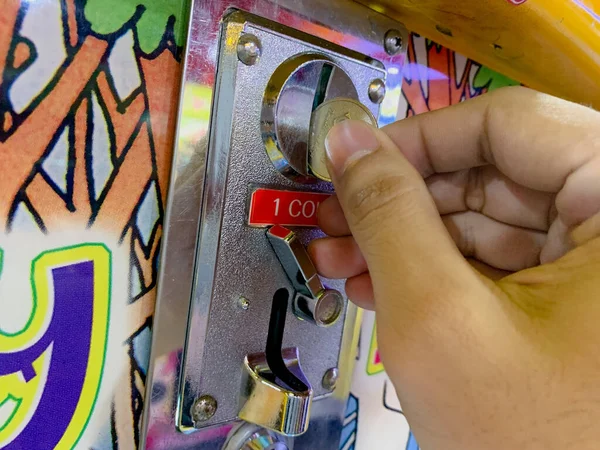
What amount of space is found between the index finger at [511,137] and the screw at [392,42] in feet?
0.23

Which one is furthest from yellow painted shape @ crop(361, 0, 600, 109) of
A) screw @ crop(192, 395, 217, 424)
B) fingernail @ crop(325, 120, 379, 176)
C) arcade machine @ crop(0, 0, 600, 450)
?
screw @ crop(192, 395, 217, 424)

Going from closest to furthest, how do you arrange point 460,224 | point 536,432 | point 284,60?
point 536,432 < point 284,60 < point 460,224

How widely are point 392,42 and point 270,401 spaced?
1.07 feet

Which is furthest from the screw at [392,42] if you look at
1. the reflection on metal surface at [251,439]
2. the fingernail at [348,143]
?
the reflection on metal surface at [251,439]

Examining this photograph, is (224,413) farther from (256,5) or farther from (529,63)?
(529,63)

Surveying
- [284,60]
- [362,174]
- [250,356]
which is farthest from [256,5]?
[250,356]

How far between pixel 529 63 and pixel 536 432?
0.34 metres

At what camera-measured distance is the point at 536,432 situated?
0.88ft

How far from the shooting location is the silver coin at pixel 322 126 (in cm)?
39

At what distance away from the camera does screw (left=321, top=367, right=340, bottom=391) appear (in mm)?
463

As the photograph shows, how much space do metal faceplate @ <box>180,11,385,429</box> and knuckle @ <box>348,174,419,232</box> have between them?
0.09 meters

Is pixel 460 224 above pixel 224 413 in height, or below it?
above

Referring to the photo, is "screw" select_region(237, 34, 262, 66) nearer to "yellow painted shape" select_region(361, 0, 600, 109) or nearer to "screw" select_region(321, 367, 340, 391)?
"yellow painted shape" select_region(361, 0, 600, 109)

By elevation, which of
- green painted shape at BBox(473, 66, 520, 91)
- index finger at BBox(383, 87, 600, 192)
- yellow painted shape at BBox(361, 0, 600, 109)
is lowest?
index finger at BBox(383, 87, 600, 192)
